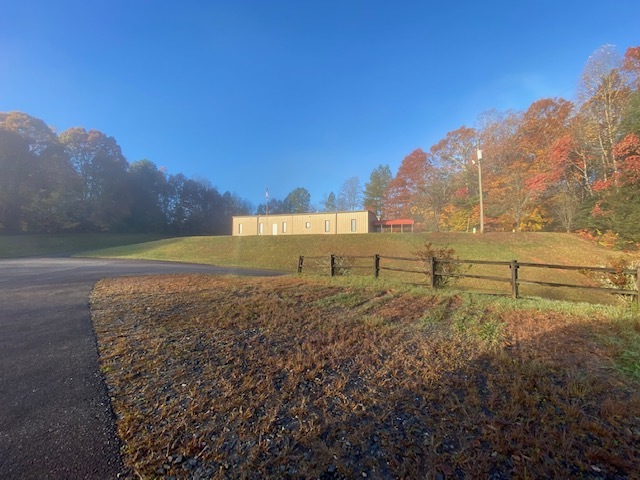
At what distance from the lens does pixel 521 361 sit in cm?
318

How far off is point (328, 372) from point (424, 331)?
2.13 metres

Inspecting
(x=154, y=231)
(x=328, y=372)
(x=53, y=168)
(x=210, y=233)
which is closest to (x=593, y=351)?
(x=328, y=372)

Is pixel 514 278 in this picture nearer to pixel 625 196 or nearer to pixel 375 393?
pixel 375 393

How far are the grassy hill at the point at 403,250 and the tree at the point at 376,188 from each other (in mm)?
28253

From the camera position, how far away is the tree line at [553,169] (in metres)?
17.4

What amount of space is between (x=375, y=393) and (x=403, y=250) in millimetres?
19507

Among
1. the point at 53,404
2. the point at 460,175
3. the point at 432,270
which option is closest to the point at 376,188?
the point at 460,175

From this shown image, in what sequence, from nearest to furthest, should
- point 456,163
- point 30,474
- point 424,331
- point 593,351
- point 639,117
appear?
point 30,474 < point 593,351 < point 424,331 < point 639,117 < point 456,163

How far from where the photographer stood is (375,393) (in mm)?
2643

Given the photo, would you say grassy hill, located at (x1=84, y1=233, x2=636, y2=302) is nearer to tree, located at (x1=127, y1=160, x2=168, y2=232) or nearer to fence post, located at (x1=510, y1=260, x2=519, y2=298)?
fence post, located at (x1=510, y1=260, x2=519, y2=298)

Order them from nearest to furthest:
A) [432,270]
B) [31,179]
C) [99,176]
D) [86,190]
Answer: [432,270] → [31,179] → [86,190] → [99,176]

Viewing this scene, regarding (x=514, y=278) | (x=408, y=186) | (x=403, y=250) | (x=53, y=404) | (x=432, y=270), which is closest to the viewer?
(x=53, y=404)

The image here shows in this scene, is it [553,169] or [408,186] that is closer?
[553,169]

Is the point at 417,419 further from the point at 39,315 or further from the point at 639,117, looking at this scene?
the point at 639,117
